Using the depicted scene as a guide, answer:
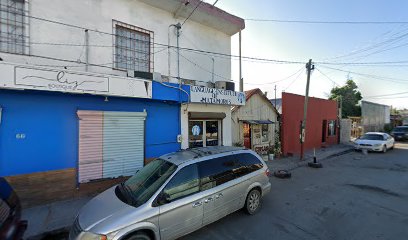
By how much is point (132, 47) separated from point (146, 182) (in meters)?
5.44

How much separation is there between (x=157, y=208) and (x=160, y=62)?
605 cm

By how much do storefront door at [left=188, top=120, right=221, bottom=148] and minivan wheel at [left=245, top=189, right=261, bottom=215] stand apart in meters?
4.13

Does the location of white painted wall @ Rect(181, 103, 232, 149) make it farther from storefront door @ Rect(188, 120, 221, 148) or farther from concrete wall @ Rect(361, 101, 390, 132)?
concrete wall @ Rect(361, 101, 390, 132)

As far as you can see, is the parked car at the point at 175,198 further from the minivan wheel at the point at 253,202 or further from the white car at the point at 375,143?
the white car at the point at 375,143

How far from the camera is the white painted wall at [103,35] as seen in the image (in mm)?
6133

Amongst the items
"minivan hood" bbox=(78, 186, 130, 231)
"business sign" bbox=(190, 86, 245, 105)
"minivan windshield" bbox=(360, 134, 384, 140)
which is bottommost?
"minivan hood" bbox=(78, 186, 130, 231)

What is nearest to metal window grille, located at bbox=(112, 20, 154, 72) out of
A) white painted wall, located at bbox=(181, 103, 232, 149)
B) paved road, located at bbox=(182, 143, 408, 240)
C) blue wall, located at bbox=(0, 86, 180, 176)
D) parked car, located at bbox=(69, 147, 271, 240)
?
blue wall, located at bbox=(0, 86, 180, 176)

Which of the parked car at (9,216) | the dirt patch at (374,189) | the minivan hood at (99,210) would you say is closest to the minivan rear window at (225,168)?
the minivan hood at (99,210)

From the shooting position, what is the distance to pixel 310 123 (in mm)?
16281

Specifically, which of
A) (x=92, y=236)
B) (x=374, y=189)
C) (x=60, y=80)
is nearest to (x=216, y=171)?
(x=92, y=236)

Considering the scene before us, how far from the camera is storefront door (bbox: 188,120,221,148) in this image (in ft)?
30.3

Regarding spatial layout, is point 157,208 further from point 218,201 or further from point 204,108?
point 204,108

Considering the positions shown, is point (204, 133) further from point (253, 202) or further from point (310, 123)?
point (310, 123)

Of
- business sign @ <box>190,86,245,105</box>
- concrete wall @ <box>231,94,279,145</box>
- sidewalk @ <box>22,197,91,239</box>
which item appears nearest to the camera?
sidewalk @ <box>22,197,91,239</box>
